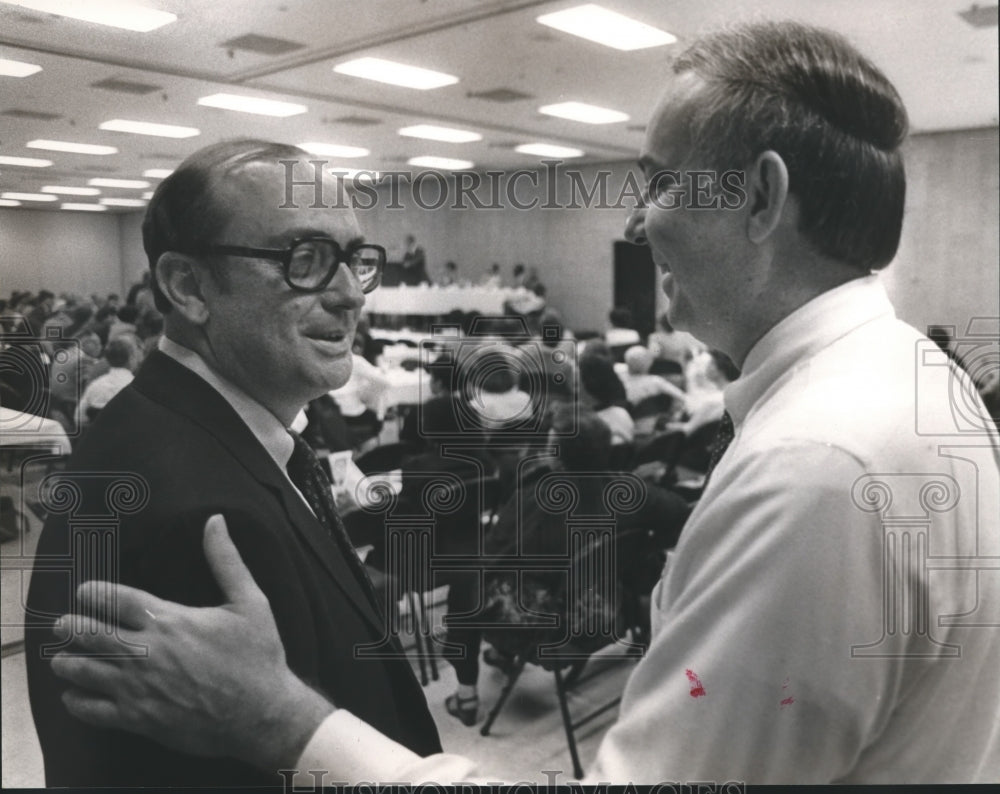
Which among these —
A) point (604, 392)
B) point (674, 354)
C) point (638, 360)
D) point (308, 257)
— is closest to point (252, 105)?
point (308, 257)

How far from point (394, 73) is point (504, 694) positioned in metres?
0.91

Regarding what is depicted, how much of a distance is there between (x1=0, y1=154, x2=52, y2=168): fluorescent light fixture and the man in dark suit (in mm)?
173

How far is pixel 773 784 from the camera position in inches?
31.7

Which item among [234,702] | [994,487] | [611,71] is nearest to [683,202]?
[611,71]

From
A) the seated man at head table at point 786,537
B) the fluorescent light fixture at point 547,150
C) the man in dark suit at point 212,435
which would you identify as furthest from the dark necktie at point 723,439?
the man in dark suit at point 212,435

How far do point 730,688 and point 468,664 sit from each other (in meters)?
0.46

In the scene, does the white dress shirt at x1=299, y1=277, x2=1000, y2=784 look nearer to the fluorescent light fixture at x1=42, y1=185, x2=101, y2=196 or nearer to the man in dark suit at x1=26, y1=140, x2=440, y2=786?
the man in dark suit at x1=26, y1=140, x2=440, y2=786

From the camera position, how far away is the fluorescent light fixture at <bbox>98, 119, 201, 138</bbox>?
86cm

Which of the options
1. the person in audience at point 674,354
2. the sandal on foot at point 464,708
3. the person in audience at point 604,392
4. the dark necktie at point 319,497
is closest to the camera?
the dark necktie at point 319,497

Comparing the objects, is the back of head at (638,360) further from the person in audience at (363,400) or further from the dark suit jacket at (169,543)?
the dark suit jacket at (169,543)

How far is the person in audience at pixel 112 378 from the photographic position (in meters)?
0.85

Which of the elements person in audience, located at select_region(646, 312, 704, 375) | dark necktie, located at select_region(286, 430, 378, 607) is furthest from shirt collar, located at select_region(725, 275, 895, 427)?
person in audience, located at select_region(646, 312, 704, 375)

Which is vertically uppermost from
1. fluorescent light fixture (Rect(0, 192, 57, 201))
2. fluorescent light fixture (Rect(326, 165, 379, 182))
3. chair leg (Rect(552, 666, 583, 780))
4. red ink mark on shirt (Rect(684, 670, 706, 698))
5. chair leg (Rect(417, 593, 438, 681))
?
fluorescent light fixture (Rect(326, 165, 379, 182))

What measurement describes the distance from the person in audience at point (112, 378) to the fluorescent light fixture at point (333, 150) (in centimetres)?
30
